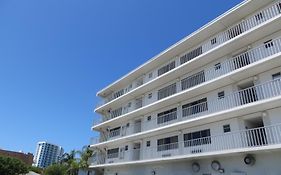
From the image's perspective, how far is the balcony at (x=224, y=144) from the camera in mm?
13258

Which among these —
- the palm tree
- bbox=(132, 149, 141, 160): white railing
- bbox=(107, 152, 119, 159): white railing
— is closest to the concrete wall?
bbox=(132, 149, 141, 160): white railing

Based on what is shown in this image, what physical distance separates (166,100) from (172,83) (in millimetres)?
2419

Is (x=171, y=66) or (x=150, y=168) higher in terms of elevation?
(x=171, y=66)

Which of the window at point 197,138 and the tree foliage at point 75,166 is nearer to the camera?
A: the window at point 197,138

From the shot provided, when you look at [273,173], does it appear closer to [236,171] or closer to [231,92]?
[236,171]

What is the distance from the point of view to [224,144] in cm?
1538

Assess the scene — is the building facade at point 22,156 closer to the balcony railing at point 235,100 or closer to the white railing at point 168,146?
the white railing at point 168,146

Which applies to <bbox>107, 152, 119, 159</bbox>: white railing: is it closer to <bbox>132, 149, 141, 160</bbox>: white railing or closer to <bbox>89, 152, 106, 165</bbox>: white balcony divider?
<bbox>89, 152, 106, 165</bbox>: white balcony divider

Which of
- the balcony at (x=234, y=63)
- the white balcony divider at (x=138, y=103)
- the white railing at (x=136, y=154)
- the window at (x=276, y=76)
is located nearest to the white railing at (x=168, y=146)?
the white railing at (x=136, y=154)

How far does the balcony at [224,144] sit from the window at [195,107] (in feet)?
7.77

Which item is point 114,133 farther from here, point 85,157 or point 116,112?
point 85,157

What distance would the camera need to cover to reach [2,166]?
31.3 m

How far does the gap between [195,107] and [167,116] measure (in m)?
3.45

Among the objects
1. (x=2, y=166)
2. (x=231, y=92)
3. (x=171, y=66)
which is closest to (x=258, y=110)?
(x=231, y=92)
